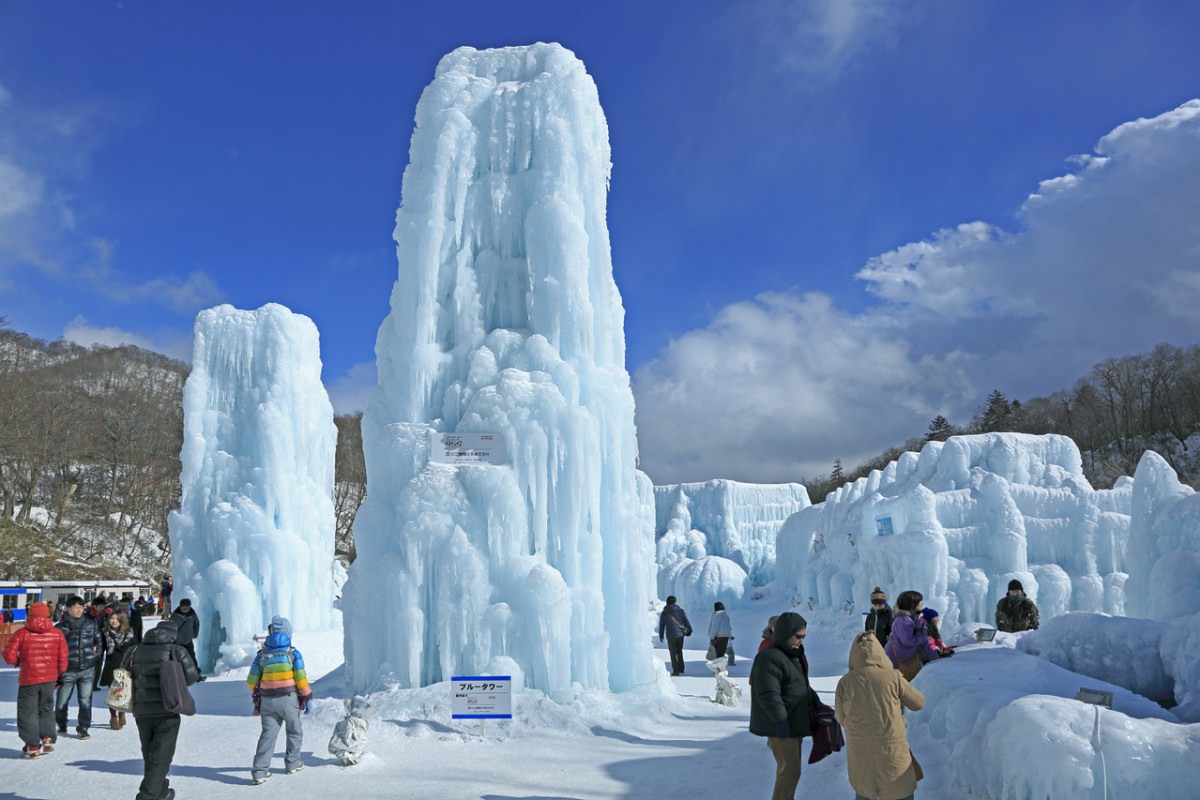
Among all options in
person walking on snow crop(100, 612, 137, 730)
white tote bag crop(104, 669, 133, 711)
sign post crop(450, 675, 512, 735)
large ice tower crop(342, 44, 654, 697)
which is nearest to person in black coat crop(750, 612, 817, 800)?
sign post crop(450, 675, 512, 735)

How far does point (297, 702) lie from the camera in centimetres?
739

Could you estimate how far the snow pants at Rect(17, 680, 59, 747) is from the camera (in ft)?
26.2

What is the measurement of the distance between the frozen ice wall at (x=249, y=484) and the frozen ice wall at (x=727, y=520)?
32.8 meters

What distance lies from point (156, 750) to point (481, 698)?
3.39m

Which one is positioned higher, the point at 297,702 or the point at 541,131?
the point at 541,131

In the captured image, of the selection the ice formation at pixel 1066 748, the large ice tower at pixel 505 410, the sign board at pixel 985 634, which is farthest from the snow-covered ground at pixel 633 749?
the large ice tower at pixel 505 410

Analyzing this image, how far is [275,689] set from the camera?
23.5ft

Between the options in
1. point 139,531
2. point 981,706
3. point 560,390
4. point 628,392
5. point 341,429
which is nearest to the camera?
point 981,706

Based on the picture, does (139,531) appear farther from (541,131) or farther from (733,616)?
(541,131)

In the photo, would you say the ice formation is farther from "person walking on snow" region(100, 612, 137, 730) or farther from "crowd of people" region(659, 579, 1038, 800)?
"person walking on snow" region(100, 612, 137, 730)

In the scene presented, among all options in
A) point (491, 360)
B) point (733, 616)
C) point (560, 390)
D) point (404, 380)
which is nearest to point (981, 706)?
point (560, 390)

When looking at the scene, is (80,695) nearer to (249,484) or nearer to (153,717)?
(153,717)

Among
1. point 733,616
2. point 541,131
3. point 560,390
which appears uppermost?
point 541,131

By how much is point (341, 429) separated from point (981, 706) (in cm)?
5527
